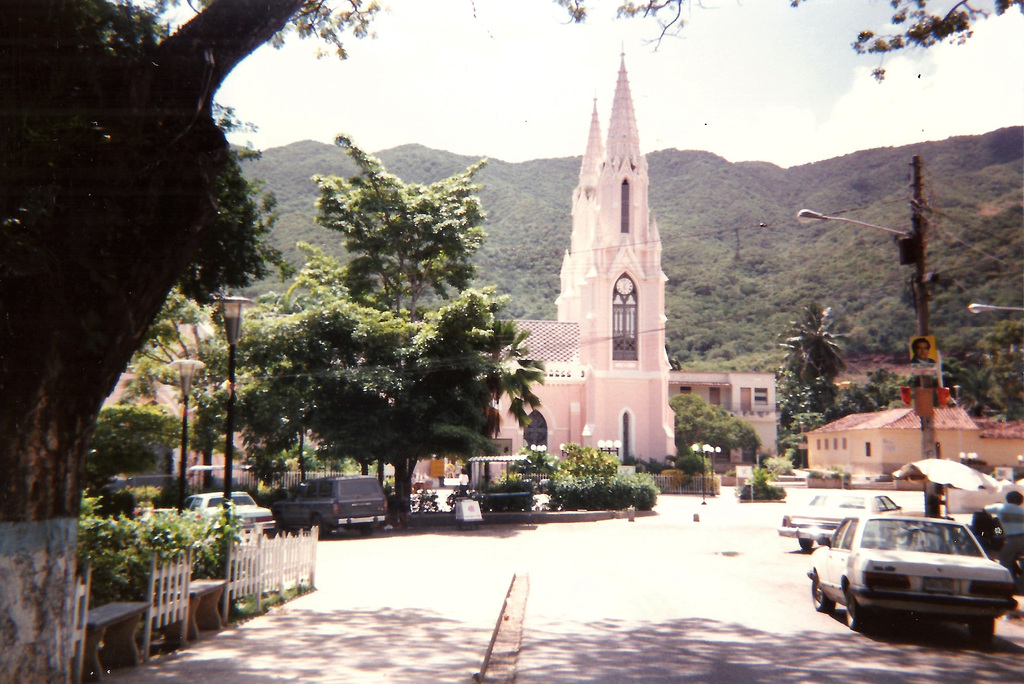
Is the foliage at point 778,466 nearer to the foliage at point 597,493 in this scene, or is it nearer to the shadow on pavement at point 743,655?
the foliage at point 597,493

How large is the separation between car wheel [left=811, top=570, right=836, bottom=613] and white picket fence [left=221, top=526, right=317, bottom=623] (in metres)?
7.55

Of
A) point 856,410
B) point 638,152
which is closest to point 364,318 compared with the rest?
point 638,152

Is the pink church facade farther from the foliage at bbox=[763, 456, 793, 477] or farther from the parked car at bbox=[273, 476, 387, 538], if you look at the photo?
the parked car at bbox=[273, 476, 387, 538]

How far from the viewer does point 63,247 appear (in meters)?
6.02

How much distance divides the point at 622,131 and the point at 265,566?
46158 millimetres

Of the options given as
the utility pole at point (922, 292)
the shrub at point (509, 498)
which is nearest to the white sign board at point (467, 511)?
the shrub at point (509, 498)

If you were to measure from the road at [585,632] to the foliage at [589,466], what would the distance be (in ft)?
42.1

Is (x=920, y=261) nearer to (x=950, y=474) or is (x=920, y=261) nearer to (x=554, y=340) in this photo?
(x=950, y=474)

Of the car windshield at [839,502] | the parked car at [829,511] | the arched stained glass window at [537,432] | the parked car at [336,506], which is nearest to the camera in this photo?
the parked car at [829,511]

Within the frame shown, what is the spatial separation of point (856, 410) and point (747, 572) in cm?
6355

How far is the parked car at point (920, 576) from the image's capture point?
9.66 meters

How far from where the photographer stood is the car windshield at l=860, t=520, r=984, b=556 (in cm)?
1051

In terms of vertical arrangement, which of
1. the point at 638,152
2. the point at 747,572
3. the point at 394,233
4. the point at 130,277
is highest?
the point at 638,152

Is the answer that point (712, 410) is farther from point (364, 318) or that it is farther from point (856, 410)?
point (364, 318)
